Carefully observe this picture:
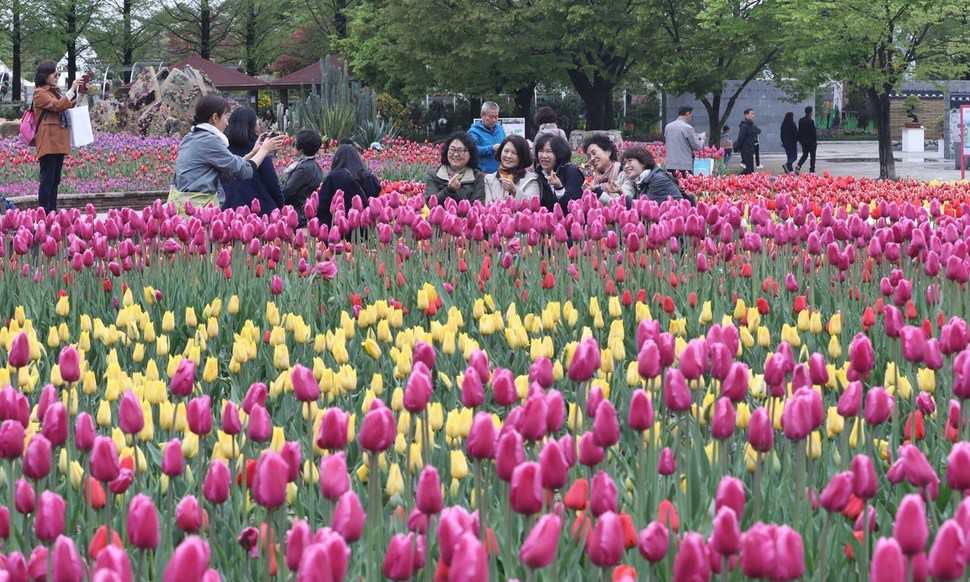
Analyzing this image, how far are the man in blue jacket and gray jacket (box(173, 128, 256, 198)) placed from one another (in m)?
4.18

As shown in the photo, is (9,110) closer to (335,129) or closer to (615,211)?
(335,129)

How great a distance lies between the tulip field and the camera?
7.93ft

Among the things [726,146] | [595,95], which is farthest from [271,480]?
[595,95]

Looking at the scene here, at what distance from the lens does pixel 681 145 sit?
20.7m

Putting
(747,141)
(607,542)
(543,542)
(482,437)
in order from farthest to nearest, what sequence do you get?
(747,141)
(482,437)
(607,542)
(543,542)

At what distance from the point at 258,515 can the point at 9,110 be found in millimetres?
51861

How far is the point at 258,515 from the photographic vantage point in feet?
10.8

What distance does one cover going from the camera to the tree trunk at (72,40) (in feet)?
186

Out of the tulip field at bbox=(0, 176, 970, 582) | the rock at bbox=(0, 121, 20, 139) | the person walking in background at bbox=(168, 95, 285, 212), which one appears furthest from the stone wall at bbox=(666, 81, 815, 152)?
the tulip field at bbox=(0, 176, 970, 582)

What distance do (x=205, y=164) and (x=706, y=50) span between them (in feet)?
95.3

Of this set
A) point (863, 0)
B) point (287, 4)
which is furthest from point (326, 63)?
point (287, 4)

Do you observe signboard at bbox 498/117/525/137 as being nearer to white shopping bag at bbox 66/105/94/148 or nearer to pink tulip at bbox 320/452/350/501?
white shopping bag at bbox 66/105/94/148

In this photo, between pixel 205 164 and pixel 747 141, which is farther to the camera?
pixel 747 141

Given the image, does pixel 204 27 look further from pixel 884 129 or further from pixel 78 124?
pixel 78 124
